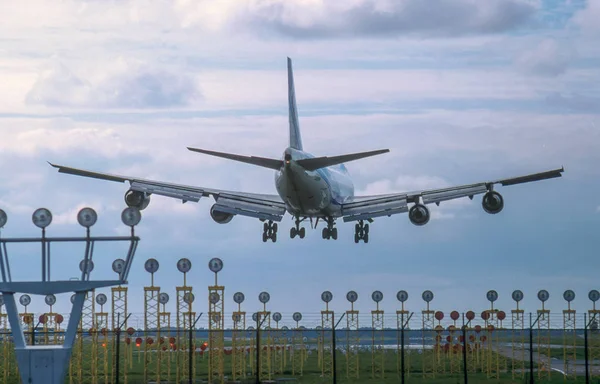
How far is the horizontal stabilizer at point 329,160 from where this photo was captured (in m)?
64.4

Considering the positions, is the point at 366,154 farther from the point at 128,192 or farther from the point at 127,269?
the point at 127,269

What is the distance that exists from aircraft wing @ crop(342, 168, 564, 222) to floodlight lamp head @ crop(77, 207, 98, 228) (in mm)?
39922

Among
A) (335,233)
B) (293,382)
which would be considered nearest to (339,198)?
(335,233)

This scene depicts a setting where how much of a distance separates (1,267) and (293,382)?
117 ft

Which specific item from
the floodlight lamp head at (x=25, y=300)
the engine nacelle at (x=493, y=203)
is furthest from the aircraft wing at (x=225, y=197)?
the floodlight lamp head at (x=25, y=300)

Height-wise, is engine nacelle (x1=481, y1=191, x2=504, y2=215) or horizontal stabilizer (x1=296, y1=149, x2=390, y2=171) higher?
horizontal stabilizer (x1=296, y1=149, x2=390, y2=171)

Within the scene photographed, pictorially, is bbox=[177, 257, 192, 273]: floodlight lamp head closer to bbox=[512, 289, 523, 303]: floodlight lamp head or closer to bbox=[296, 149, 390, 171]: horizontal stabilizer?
bbox=[296, 149, 390, 171]: horizontal stabilizer

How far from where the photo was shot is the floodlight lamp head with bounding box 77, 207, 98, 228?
40844mm

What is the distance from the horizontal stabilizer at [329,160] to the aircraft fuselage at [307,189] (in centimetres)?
72

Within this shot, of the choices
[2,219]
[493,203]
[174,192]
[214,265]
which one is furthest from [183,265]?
[2,219]

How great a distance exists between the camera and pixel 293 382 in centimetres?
7400

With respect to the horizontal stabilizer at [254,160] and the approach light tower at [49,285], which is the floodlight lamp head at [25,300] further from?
the approach light tower at [49,285]

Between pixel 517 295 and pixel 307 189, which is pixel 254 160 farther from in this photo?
pixel 517 295

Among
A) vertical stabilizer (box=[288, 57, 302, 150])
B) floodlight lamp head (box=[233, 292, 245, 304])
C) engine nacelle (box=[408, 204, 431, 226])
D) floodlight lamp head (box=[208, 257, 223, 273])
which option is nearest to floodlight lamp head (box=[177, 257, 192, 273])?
floodlight lamp head (box=[208, 257, 223, 273])
